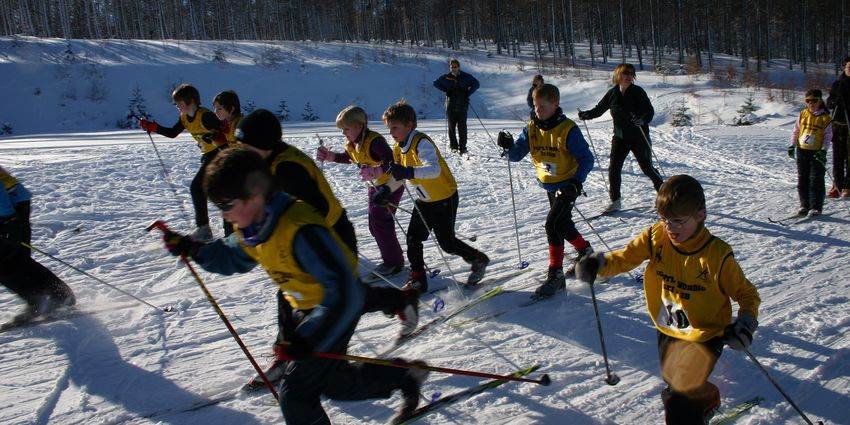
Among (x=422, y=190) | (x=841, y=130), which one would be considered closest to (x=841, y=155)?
(x=841, y=130)

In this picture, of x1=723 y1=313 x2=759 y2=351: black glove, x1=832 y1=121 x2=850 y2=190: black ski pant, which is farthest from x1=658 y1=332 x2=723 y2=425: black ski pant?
x1=832 y1=121 x2=850 y2=190: black ski pant

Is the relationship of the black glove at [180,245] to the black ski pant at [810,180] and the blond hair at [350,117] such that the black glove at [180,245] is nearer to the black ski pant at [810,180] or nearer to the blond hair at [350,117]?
the blond hair at [350,117]

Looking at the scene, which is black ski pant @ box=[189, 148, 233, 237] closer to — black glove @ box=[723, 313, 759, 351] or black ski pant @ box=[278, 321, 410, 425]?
black ski pant @ box=[278, 321, 410, 425]

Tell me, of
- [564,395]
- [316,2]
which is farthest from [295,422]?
[316,2]

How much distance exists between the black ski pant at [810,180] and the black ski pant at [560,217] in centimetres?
377

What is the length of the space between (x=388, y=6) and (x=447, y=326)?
5744cm

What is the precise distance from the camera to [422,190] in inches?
187

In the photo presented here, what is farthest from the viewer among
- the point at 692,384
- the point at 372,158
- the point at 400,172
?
the point at 372,158

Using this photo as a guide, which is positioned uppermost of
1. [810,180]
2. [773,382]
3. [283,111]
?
[283,111]

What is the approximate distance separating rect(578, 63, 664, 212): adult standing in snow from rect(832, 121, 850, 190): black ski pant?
2.39m

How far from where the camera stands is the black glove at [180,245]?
2898 millimetres

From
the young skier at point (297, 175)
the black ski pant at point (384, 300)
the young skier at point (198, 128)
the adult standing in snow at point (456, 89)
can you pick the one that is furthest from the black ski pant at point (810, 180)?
the young skier at point (198, 128)

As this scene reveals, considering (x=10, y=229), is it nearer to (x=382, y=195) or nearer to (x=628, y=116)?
(x=382, y=195)

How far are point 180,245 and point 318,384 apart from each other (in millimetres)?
1029
